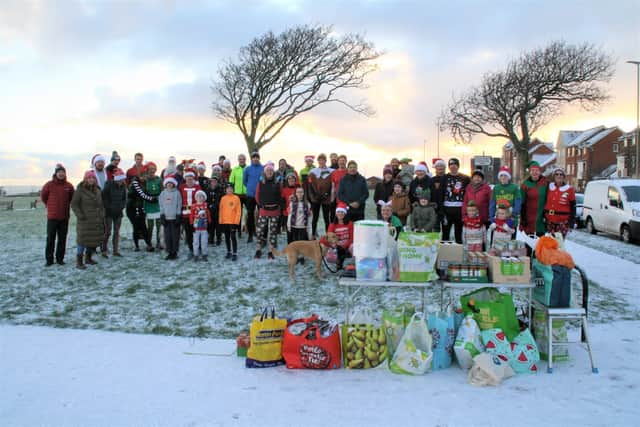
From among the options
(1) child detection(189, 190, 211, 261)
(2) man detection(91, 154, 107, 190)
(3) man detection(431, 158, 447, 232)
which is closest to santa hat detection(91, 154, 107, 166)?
(2) man detection(91, 154, 107, 190)

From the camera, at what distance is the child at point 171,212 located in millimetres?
8766

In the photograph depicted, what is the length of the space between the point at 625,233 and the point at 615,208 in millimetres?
994

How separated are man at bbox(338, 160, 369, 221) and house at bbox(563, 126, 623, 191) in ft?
190

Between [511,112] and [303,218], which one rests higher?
[511,112]

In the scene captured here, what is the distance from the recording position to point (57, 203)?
327 inches

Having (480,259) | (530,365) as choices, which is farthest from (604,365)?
(480,259)

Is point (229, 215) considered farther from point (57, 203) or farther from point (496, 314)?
point (496, 314)

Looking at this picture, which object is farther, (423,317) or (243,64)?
(243,64)

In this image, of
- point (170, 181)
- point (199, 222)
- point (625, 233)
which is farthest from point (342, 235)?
point (625, 233)

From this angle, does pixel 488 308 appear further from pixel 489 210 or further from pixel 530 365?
pixel 489 210

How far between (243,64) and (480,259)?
57.9 ft

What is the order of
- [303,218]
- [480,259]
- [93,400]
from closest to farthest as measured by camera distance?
1. [93,400]
2. [480,259]
3. [303,218]

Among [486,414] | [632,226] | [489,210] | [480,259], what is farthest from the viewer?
[632,226]

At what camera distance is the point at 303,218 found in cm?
861
